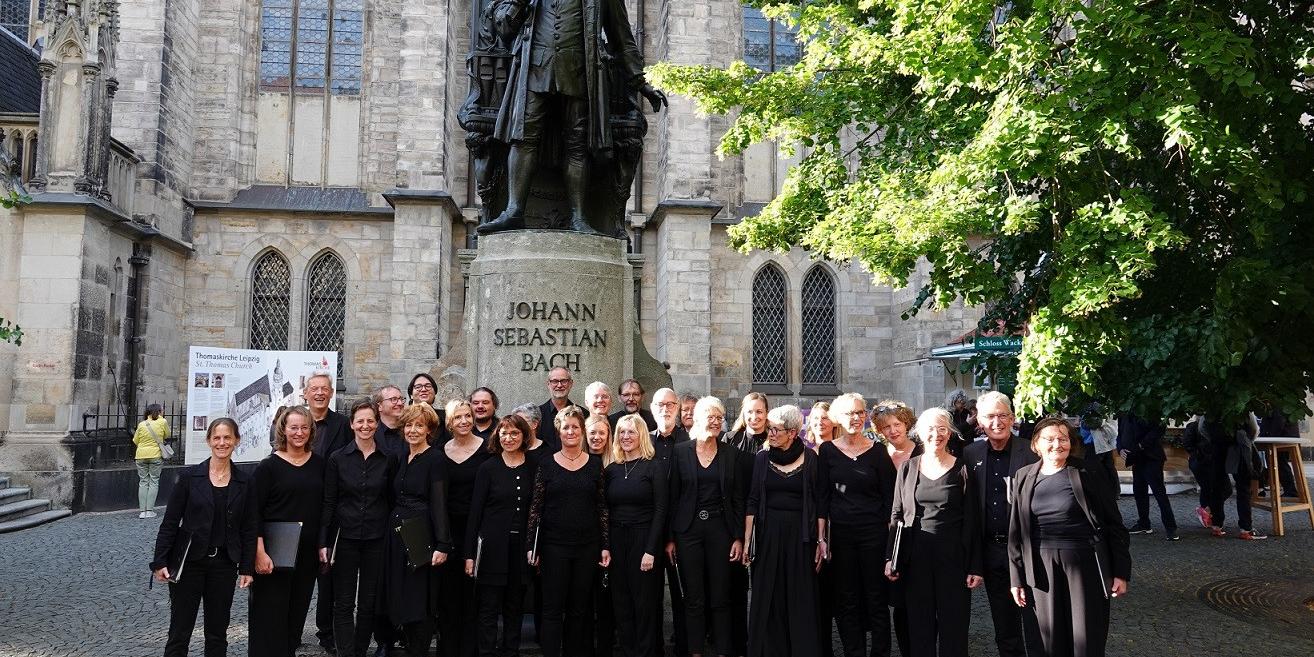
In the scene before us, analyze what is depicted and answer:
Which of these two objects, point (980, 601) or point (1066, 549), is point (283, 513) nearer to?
point (1066, 549)

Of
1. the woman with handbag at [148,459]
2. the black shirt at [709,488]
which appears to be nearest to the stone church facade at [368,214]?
the woman with handbag at [148,459]

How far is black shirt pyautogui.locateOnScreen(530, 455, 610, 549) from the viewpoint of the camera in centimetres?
531

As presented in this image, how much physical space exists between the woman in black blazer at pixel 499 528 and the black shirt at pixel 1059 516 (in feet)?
9.65

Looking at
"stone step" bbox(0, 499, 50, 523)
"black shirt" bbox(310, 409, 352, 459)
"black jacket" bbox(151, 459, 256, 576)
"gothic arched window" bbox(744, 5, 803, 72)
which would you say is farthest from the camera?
"gothic arched window" bbox(744, 5, 803, 72)

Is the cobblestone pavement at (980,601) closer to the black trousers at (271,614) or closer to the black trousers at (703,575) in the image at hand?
the black trousers at (271,614)

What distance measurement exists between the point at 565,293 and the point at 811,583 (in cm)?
284

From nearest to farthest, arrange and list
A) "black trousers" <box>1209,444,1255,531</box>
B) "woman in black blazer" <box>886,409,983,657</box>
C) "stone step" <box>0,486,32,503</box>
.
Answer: "woman in black blazer" <box>886,409,983,657</box> → "black trousers" <box>1209,444,1255,531</box> → "stone step" <box>0,486,32,503</box>

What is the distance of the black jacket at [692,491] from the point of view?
545 cm

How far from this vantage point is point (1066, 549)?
498 cm

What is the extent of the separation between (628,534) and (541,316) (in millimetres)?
2079

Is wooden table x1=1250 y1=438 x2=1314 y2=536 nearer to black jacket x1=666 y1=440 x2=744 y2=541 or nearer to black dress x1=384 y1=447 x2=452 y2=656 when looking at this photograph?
black jacket x1=666 y1=440 x2=744 y2=541

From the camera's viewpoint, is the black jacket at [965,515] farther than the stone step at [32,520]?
No

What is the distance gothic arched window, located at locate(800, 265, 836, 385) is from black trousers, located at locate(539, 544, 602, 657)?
54.2ft

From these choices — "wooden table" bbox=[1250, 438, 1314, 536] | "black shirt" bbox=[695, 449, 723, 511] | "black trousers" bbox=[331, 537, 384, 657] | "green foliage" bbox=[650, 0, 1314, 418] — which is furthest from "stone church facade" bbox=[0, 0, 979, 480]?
"black shirt" bbox=[695, 449, 723, 511]
